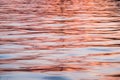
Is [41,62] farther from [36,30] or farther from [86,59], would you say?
[36,30]

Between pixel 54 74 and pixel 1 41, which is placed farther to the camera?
pixel 1 41

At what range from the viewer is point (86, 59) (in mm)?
10734

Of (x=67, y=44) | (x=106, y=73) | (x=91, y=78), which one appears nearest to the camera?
(x=91, y=78)

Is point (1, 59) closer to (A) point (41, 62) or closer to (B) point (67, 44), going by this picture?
(A) point (41, 62)

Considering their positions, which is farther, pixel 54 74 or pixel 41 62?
pixel 41 62

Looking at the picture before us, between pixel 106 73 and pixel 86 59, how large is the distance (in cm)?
194

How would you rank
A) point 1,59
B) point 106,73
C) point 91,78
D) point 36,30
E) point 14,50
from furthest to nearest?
point 36,30, point 14,50, point 1,59, point 106,73, point 91,78

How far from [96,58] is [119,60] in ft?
2.26

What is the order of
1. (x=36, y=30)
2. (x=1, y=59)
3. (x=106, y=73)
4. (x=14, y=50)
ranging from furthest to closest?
(x=36, y=30)
(x=14, y=50)
(x=1, y=59)
(x=106, y=73)

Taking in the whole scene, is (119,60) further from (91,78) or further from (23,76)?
(23,76)

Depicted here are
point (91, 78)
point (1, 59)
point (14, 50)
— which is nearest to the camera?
point (91, 78)

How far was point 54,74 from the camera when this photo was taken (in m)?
8.72

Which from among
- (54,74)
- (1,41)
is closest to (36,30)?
(1,41)

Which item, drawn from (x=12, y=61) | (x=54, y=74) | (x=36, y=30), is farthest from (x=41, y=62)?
(x=36, y=30)
